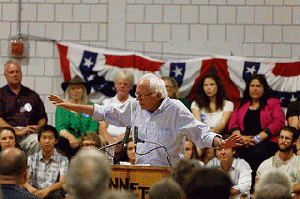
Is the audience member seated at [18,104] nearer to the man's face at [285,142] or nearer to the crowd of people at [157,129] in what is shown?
the crowd of people at [157,129]

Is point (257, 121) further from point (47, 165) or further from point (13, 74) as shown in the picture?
point (13, 74)

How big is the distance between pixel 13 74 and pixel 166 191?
5272 millimetres

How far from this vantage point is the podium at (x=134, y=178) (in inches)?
154

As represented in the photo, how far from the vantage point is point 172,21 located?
7.75 meters

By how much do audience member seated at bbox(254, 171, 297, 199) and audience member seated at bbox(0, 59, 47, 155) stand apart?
476 cm

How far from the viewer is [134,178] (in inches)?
155

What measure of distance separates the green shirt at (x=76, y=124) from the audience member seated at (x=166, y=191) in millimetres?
4694

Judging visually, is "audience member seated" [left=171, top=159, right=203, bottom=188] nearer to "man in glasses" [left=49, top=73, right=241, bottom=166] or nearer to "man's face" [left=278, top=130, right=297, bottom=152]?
"man in glasses" [left=49, top=73, right=241, bottom=166]

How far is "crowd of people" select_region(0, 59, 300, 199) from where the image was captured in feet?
14.7

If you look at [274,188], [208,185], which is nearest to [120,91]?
[274,188]

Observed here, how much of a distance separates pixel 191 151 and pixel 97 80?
201 centimetres

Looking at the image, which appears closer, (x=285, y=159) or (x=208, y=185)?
(x=208, y=185)

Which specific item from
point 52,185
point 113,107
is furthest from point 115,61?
point 113,107

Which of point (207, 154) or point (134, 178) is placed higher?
point (134, 178)
